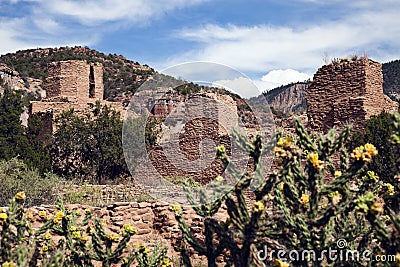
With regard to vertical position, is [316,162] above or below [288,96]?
below

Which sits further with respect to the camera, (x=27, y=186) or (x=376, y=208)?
(x=27, y=186)

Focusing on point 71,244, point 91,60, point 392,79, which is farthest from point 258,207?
point 91,60

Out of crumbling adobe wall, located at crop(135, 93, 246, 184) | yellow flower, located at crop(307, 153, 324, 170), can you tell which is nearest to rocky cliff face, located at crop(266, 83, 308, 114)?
crumbling adobe wall, located at crop(135, 93, 246, 184)

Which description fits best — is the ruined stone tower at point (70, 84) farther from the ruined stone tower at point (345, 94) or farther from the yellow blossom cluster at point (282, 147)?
the yellow blossom cluster at point (282, 147)

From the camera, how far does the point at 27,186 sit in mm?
12781

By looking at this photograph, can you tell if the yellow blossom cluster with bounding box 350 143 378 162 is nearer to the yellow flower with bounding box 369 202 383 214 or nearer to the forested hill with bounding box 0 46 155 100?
the yellow flower with bounding box 369 202 383 214

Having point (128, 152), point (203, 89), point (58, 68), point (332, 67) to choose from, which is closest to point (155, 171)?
point (128, 152)

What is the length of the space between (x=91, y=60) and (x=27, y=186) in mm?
36763

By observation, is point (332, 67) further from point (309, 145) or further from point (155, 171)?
point (309, 145)

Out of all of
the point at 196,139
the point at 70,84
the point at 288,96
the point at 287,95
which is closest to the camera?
the point at 196,139

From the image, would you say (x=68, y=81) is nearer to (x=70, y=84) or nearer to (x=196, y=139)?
(x=70, y=84)

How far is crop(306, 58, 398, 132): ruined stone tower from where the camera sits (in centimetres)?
1421

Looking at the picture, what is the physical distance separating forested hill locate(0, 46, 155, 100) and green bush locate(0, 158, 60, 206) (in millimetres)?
29259

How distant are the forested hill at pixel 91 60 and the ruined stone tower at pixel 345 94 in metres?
29.3
